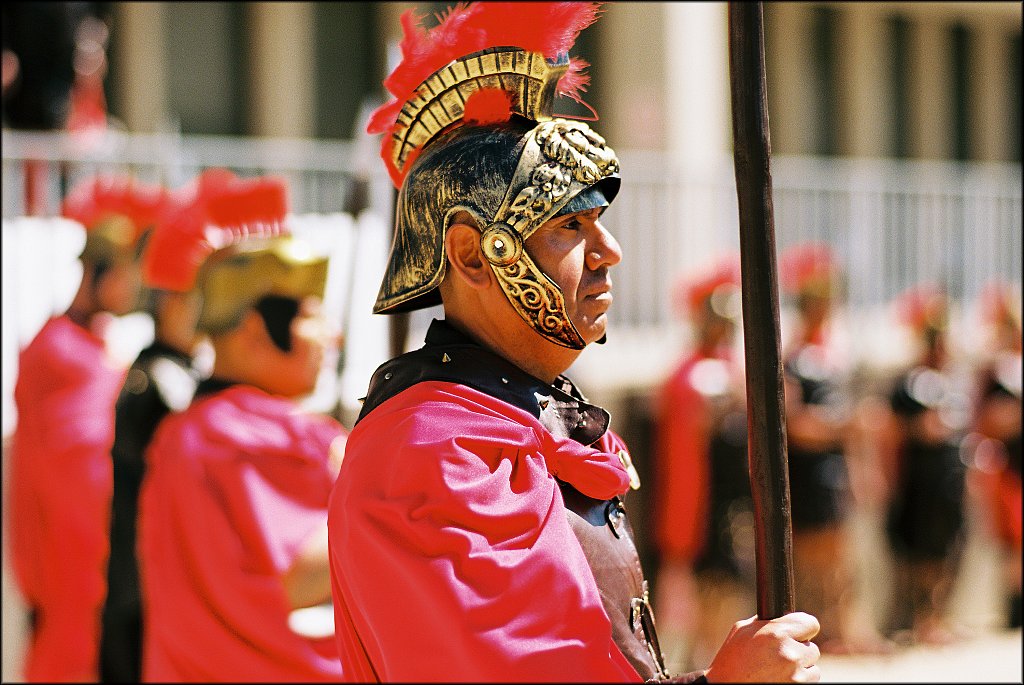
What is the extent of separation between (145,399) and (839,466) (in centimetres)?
397

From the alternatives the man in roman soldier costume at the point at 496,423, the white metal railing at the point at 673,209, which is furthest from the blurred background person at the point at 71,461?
the man in roman soldier costume at the point at 496,423

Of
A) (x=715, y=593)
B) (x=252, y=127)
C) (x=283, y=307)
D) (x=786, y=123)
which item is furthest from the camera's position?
(x=786, y=123)

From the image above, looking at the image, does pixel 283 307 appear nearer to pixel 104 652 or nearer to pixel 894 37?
pixel 104 652

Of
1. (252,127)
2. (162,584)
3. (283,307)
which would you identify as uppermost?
(252,127)

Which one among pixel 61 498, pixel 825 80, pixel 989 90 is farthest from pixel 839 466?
pixel 989 90

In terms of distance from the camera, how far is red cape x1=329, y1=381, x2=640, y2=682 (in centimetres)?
177

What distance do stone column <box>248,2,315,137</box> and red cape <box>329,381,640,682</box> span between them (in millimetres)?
7173

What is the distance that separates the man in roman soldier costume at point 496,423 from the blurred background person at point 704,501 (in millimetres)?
4773

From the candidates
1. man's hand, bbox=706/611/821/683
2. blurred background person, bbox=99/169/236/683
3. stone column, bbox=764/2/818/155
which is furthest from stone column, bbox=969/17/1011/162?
man's hand, bbox=706/611/821/683

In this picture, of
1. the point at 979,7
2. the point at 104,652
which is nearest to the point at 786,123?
the point at 979,7

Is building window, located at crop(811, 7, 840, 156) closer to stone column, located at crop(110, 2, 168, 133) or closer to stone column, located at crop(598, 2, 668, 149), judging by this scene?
stone column, located at crop(598, 2, 668, 149)

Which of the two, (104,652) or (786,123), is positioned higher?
(786,123)

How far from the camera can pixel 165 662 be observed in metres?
3.66

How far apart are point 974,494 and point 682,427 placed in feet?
7.81
